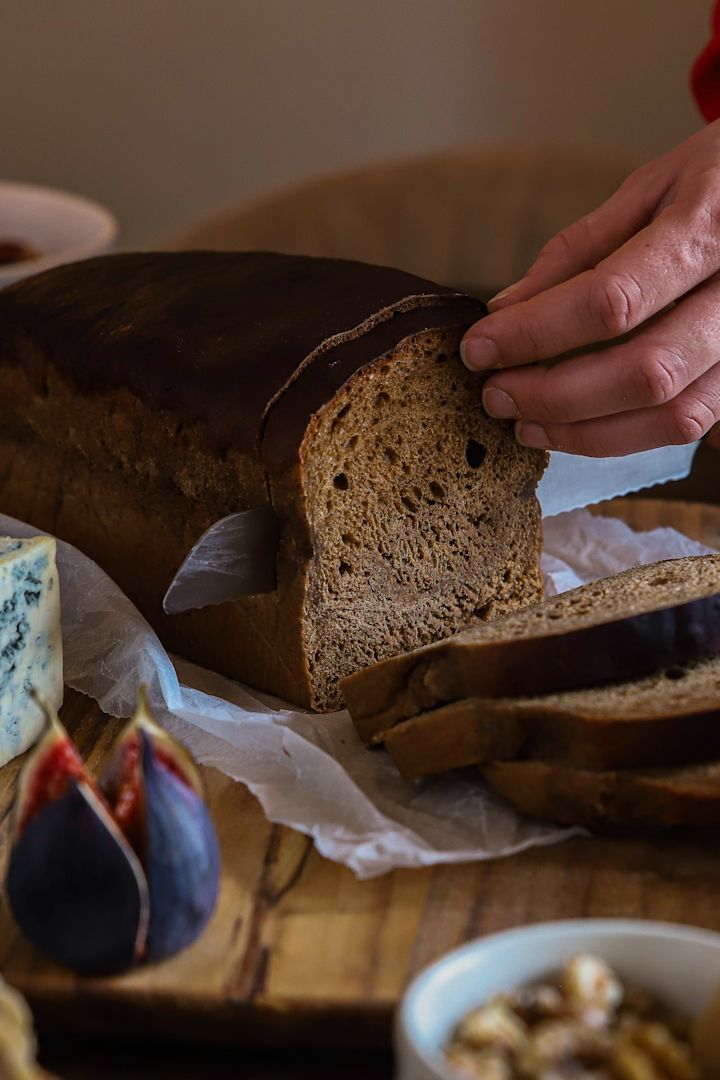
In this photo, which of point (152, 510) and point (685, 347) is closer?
point (685, 347)

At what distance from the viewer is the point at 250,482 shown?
7.06 ft

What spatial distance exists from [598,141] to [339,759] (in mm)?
3362

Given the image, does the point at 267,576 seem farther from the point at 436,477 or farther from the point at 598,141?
the point at 598,141

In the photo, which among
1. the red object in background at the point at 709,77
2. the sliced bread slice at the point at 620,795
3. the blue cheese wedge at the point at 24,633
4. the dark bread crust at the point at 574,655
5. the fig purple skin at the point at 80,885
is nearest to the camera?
the fig purple skin at the point at 80,885

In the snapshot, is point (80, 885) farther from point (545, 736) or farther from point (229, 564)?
point (229, 564)

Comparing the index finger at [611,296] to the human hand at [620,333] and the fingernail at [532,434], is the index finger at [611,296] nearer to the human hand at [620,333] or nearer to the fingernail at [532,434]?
the human hand at [620,333]

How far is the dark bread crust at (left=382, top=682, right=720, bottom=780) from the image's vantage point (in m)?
1.72

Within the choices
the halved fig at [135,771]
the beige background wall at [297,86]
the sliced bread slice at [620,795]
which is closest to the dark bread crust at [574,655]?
the sliced bread slice at [620,795]

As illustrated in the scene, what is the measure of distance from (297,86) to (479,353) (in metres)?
3.04

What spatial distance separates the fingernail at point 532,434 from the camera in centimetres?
228

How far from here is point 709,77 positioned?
123 inches

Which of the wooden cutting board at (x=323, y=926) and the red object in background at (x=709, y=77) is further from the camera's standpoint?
the red object in background at (x=709, y=77)

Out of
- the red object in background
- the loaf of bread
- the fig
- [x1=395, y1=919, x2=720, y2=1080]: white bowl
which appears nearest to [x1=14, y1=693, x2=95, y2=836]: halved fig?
the fig

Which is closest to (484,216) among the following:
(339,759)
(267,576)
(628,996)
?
(267,576)
